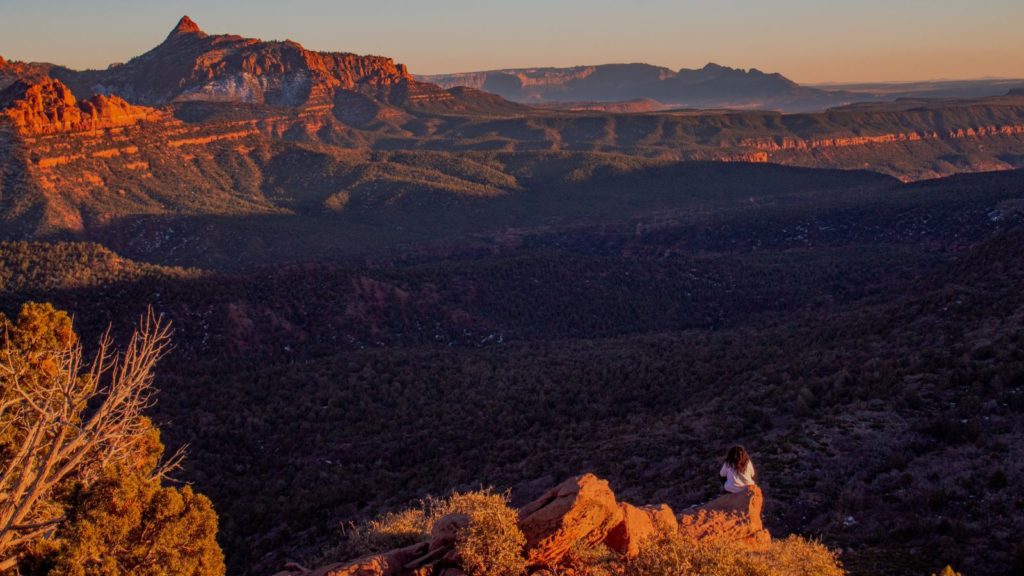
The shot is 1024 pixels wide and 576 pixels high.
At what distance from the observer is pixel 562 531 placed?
10.3 m

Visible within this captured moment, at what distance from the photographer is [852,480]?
55.0 ft

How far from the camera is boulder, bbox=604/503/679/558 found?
35.5ft

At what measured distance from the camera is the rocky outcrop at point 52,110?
89000mm

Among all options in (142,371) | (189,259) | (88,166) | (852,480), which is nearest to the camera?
(142,371)

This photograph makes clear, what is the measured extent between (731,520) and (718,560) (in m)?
2.83

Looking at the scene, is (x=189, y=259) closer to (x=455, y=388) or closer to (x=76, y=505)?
(x=455, y=388)

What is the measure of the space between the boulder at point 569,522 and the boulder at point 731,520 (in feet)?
5.56

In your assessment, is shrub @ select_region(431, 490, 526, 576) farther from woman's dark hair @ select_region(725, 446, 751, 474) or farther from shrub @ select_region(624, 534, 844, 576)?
woman's dark hair @ select_region(725, 446, 751, 474)

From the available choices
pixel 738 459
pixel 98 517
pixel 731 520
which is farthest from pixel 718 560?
pixel 98 517

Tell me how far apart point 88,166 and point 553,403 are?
8383 centimetres

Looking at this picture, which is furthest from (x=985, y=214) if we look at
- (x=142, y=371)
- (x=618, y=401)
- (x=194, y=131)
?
(x=194, y=131)

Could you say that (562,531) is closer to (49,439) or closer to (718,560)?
(718,560)

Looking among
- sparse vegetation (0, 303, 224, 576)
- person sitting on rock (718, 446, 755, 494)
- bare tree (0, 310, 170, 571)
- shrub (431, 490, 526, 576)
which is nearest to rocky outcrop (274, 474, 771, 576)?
shrub (431, 490, 526, 576)

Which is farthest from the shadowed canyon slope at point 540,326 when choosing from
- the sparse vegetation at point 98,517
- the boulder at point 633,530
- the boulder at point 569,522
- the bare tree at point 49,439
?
the bare tree at point 49,439
